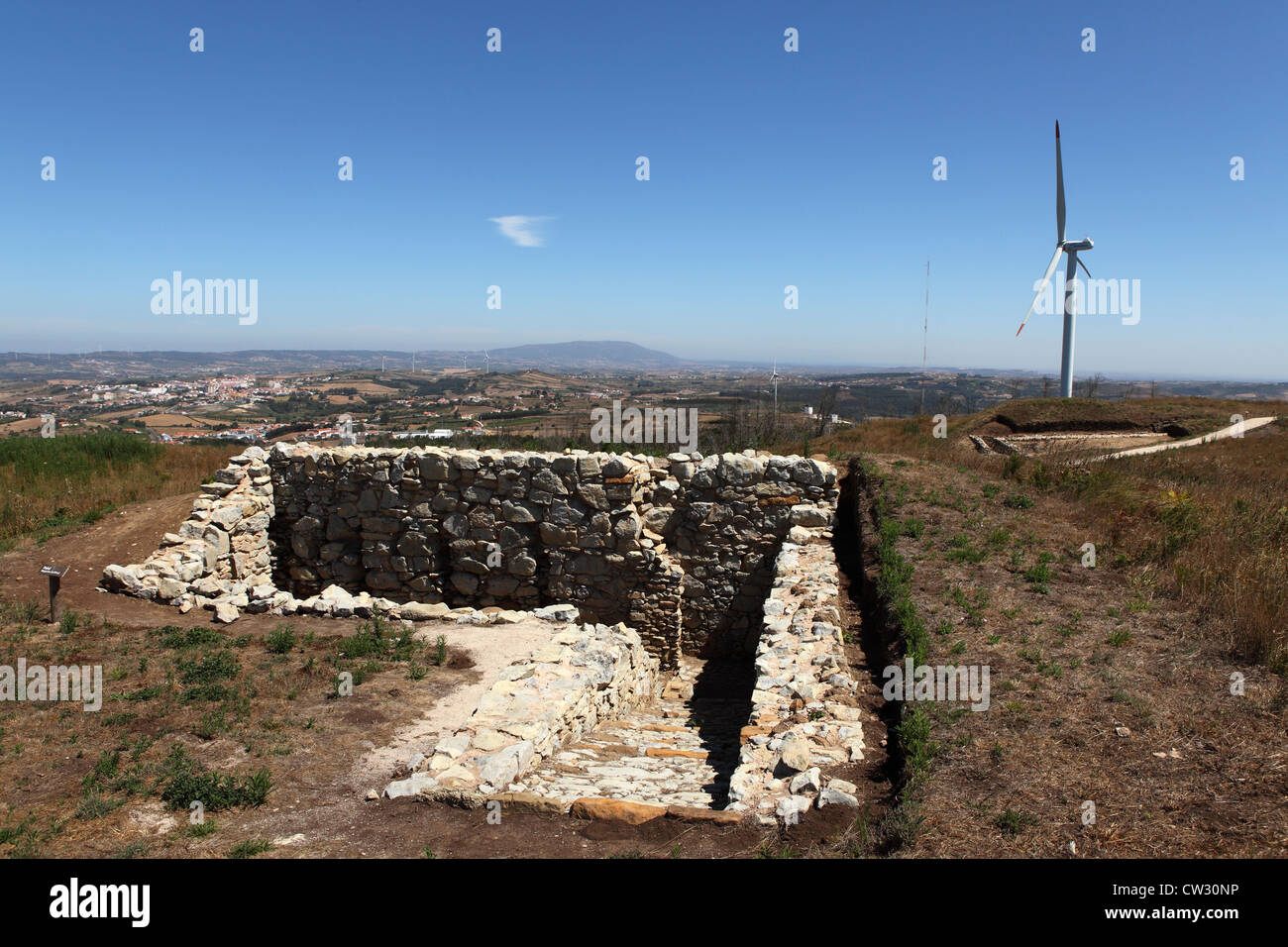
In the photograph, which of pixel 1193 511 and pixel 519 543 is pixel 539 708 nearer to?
pixel 519 543

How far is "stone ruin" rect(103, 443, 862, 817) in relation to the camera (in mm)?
10258

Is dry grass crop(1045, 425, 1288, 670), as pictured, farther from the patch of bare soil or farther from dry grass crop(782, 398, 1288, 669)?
the patch of bare soil

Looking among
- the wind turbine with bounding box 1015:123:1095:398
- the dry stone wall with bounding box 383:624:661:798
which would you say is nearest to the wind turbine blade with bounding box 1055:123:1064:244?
the wind turbine with bounding box 1015:123:1095:398

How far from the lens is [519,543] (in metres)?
11.6

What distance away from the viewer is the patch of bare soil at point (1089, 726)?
394 centimetres

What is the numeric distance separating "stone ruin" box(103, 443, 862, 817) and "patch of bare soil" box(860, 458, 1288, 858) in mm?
2504

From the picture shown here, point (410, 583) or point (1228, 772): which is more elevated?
point (1228, 772)

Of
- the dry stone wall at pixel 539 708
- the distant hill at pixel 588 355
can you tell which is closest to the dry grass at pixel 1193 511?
the dry stone wall at pixel 539 708

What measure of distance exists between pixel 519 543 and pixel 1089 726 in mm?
8571

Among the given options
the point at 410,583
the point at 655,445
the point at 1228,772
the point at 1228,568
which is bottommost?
the point at 410,583
